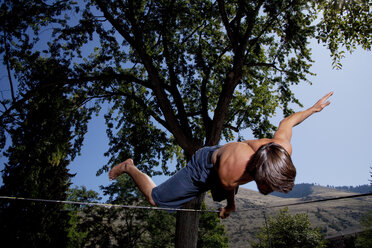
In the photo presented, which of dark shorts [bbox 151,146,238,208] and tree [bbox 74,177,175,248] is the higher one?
dark shorts [bbox 151,146,238,208]

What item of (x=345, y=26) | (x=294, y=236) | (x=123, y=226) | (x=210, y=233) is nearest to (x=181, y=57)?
(x=345, y=26)

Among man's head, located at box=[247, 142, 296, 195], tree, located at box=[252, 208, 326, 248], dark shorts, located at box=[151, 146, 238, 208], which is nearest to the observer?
man's head, located at box=[247, 142, 296, 195]

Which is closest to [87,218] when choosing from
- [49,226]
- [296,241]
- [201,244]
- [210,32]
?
[49,226]

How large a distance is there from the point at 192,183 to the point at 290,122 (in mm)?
1511

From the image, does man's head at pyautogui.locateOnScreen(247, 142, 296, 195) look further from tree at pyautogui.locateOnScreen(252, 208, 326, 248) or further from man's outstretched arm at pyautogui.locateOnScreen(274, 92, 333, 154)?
tree at pyautogui.locateOnScreen(252, 208, 326, 248)

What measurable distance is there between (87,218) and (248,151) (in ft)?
90.0

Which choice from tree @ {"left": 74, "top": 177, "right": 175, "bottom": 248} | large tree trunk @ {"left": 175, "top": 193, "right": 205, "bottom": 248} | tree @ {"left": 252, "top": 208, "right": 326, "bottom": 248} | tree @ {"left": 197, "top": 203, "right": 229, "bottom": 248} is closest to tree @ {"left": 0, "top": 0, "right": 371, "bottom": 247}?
large tree trunk @ {"left": 175, "top": 193, "right": 205, "bottom": 248}

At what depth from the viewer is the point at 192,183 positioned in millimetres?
2877

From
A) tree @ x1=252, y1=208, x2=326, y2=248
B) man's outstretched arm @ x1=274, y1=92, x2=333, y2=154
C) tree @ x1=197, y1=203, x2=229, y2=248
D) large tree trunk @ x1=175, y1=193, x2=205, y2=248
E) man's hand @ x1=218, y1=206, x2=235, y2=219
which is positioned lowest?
tree @ x1=252, y1=208, x2=326, y2=248

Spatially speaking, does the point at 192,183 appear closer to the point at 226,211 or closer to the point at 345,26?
the point at 226,211

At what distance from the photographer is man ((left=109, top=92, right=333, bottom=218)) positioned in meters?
2.16

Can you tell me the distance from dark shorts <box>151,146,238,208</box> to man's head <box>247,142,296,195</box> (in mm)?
696

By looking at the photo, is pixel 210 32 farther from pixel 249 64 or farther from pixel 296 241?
pixel 296 241

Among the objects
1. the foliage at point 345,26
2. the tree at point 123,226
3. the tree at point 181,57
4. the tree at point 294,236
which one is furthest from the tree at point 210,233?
the foliage at point 345,26
